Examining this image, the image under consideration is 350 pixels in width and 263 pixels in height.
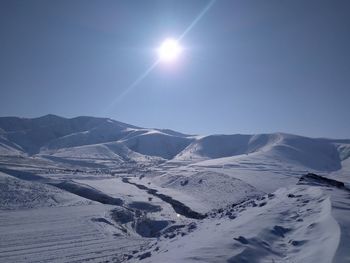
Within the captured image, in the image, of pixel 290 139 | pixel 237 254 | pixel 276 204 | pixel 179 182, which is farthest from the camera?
pixel 290 139

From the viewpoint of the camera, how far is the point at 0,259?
771 inches

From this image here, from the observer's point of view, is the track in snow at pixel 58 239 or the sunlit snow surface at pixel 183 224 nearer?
the sunlit snow surface at pixel 183 224

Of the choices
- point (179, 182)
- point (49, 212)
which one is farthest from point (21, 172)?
point (49, 212)

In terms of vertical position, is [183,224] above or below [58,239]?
above

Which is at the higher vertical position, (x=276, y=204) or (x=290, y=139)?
(x=290, y=139)

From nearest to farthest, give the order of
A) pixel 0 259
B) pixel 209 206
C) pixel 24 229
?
1. pixel 0 259
2. pixel 24 229
3. pixel 209 206

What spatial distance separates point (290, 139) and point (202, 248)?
19162 cm

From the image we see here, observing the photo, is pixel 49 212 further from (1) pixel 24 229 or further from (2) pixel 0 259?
(2) pixel 0 259

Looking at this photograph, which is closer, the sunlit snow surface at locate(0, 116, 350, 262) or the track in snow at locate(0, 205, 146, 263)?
the sunlit snow surface at locate(0, 116, 350, 262)

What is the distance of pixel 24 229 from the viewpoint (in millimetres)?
26969

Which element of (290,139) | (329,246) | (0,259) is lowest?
(0,259)

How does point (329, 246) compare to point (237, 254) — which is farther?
point (237, 254)

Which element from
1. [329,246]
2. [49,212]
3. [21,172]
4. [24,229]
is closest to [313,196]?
[329,246]

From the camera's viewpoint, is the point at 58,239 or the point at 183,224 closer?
the point at 58,239
